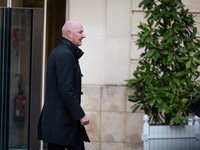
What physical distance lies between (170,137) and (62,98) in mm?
2195

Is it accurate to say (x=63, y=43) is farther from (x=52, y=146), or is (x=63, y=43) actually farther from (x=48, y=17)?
(x=48, y=17)

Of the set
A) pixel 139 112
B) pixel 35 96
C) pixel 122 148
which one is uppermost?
pixel 35 96

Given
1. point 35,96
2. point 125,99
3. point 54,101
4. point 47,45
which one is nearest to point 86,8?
point 47,45

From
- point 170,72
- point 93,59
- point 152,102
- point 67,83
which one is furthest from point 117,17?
point 67,83

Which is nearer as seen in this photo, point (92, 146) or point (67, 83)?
point (67, 83)

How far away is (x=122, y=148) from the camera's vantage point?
649cm

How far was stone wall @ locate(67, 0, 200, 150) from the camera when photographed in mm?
6418

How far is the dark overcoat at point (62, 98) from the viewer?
2986 millimetres

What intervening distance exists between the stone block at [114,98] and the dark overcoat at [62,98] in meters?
3.20

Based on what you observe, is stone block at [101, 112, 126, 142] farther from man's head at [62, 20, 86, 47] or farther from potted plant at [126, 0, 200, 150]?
man's head at [62, 20, 86, 47]

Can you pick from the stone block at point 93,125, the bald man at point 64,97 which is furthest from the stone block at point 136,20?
the bald man at point 64,97

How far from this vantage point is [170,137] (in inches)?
179

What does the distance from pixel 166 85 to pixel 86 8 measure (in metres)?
2.64

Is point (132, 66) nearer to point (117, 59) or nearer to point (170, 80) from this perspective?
point (117, 59)
